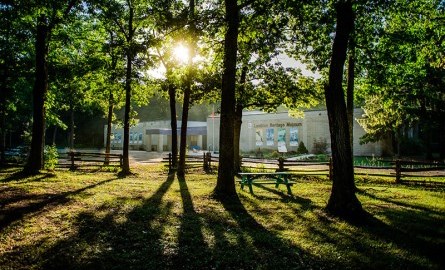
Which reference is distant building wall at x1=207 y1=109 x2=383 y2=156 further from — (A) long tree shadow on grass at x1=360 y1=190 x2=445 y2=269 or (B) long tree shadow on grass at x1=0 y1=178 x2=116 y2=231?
(B) long tree shadow on grass at x1=0 y1=178 x2=116 y2=231

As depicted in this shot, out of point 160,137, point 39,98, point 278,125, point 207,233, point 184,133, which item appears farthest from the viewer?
point 160,137

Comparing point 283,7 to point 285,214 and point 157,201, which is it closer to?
point 285,214

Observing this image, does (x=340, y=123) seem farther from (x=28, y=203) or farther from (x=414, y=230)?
(x=28, y=203)

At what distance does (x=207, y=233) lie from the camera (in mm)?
6898

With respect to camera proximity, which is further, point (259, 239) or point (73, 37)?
point (73, 37)

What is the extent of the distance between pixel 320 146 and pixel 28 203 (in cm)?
3310

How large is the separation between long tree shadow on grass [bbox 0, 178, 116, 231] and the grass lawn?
0.03 metres

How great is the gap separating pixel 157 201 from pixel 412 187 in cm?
1143

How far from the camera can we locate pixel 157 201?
1036 cm

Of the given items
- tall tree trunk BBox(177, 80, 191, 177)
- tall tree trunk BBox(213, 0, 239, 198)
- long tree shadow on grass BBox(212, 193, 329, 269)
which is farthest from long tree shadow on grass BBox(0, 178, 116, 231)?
tall tree trunk BBox(177, 80, 191, 177)

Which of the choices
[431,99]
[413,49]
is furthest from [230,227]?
[431,99]

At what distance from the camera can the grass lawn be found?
17.7 feet

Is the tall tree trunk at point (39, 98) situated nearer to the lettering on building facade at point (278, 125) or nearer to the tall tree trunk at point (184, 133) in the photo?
the tall tree trunk at point (184, 133)

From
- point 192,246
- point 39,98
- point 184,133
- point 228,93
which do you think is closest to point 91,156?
point 39,98
